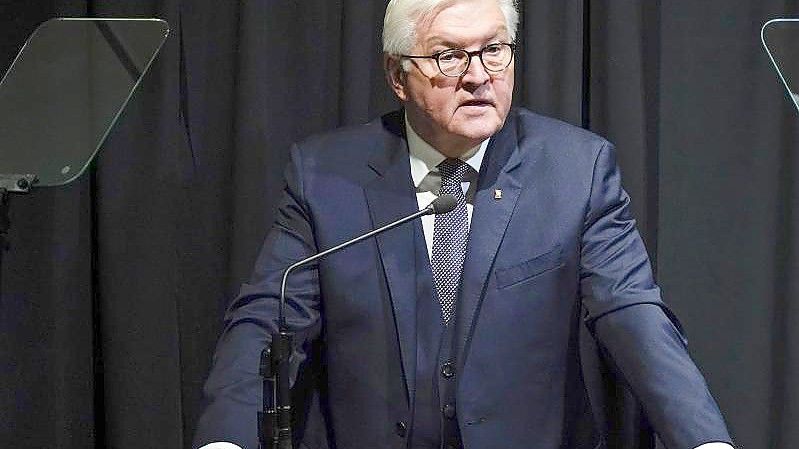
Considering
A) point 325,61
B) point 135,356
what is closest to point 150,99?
point 325,61

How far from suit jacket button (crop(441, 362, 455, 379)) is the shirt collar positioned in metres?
0.37

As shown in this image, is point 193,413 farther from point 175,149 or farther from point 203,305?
point 175,149

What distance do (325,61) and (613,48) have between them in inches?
27.2

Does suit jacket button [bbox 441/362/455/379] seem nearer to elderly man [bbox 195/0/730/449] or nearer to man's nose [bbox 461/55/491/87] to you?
elderly man [bbox 195/0/730/449]

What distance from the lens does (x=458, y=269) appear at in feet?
7.95

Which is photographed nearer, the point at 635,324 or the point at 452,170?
the point at 635,324

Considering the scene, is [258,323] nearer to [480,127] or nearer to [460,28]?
[480,127]

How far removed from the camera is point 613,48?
9.20 ft

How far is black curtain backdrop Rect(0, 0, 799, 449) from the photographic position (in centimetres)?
284

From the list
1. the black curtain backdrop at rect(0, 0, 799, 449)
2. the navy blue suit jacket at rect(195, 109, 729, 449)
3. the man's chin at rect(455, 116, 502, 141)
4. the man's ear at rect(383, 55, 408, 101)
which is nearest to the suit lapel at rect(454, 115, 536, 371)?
the navy blue suit jacket at rect(195, 109, 729, 449)

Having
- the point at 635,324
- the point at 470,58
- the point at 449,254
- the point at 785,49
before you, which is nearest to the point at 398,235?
the point at 449,254

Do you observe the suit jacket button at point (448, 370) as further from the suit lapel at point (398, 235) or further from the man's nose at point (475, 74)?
the man's nose at point (475, 74)

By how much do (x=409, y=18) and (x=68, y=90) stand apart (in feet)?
2.19

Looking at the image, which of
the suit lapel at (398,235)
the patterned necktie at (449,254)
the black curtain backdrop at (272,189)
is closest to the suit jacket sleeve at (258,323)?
the suit lapel at (398,235)
